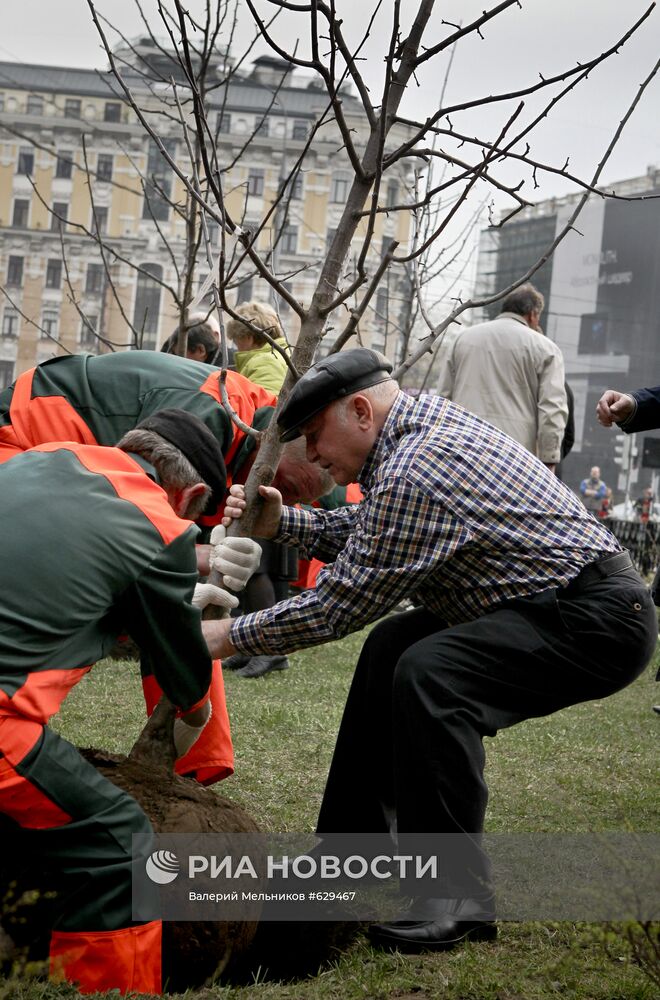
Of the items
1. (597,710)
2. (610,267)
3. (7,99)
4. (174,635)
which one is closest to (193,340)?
(597,710)

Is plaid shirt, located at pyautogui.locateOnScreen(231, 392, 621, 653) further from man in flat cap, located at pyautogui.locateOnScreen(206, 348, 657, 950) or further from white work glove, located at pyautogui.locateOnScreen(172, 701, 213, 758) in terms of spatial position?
white work glove, located at pyautogui.locateOnScreen(172, 701, 213, 758)

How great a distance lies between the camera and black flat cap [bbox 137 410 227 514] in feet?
10.2

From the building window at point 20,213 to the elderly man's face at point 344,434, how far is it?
200ft

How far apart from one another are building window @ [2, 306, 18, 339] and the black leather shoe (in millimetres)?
58533

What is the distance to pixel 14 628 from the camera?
2.47 meters

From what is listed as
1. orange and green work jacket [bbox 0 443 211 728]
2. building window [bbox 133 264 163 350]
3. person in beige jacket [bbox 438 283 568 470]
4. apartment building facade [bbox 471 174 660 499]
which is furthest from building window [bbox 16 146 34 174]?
orange and green work jacket [bbox 0 443 211 728]

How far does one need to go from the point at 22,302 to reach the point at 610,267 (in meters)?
30.4

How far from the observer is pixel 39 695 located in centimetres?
252

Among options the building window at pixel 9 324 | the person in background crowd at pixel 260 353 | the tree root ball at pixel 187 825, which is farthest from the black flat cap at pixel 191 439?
the building window at pixel 9 324

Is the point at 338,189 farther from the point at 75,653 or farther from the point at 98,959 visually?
the point at 98,959

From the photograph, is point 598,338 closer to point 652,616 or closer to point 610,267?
point 610,267

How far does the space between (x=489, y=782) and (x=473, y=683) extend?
187 centimetres

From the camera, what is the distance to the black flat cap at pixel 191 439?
10.2 ft

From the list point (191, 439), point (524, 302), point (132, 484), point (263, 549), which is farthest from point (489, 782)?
point (524, 302)
